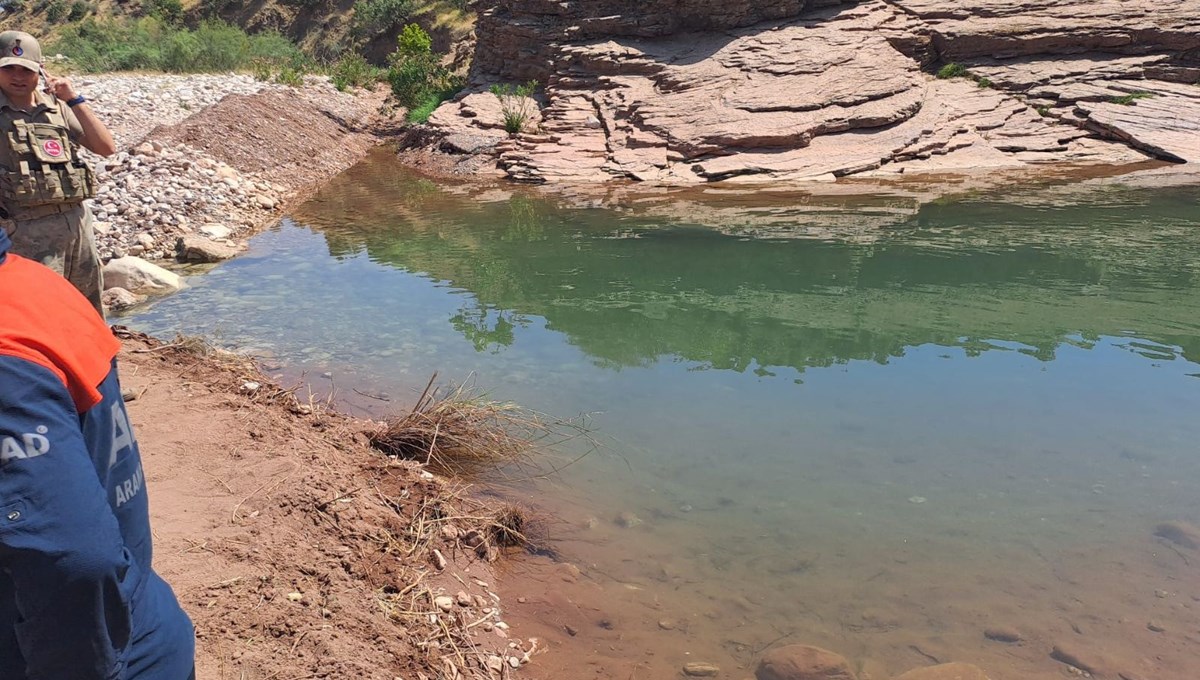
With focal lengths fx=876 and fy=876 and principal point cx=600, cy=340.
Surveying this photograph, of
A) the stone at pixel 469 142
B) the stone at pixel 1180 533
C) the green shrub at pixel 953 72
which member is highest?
the green shrub at pixel 953 72

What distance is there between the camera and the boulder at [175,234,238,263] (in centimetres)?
984

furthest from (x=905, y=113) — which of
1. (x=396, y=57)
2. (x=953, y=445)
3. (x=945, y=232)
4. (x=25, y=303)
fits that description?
(x=25, y=303)

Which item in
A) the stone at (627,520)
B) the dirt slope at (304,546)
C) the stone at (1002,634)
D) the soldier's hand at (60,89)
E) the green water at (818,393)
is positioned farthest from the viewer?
the stone at (627,520)

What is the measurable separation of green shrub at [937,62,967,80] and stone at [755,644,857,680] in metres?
16.3

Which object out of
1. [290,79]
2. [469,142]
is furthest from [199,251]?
[290,79]

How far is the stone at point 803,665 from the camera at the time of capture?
353 centimetres

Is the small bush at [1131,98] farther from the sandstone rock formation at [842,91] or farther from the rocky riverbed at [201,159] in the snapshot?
the rocky riverbed at [201,159]

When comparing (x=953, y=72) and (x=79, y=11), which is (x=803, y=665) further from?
(x=79, y=11)

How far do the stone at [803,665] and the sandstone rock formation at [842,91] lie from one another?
11964 millimetres

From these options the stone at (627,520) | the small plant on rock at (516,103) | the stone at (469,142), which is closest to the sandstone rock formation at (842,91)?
the stone at (469,142)

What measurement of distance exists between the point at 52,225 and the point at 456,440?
7.84ft

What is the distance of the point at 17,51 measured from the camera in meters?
4.09

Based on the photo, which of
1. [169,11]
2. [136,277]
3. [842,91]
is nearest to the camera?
[136,277]

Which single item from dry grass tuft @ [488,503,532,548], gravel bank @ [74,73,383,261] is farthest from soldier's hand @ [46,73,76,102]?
gravel bank @ [74,73,383,261]
